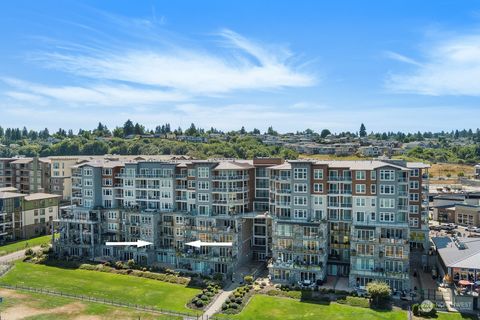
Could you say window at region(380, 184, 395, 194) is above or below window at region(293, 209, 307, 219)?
above

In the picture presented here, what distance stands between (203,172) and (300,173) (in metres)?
18.4

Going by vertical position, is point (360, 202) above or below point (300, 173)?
below

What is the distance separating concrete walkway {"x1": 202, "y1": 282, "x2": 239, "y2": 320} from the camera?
2378 inches

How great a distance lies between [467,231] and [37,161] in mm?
114764

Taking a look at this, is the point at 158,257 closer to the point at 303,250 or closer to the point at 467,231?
the point at 303,250

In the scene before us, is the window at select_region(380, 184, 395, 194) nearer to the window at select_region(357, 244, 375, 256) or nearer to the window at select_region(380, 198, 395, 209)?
the window at select_region(380, 198, 395, 209)

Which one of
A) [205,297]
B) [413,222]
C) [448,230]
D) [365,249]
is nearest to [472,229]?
[448,230]

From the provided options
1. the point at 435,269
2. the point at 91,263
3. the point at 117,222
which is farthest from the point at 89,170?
the point at 435,269

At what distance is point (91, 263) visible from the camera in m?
82.9

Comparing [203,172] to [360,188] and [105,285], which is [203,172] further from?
[360,188]

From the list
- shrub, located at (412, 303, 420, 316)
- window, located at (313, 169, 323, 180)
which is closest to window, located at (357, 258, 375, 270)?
shrub, located at (412, 303, 420, 316)

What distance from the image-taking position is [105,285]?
235 ft

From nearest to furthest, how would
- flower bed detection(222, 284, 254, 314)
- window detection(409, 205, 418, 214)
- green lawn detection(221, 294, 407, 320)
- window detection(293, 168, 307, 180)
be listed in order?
green lawn detection(221, 294, 407, 320), flower bed detection(222, 284, 254, 314), window detection(293, 168, 307, 180), window detection(409, 205, 418, 214)

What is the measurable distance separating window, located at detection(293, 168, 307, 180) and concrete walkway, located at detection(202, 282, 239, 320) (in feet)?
66.8
